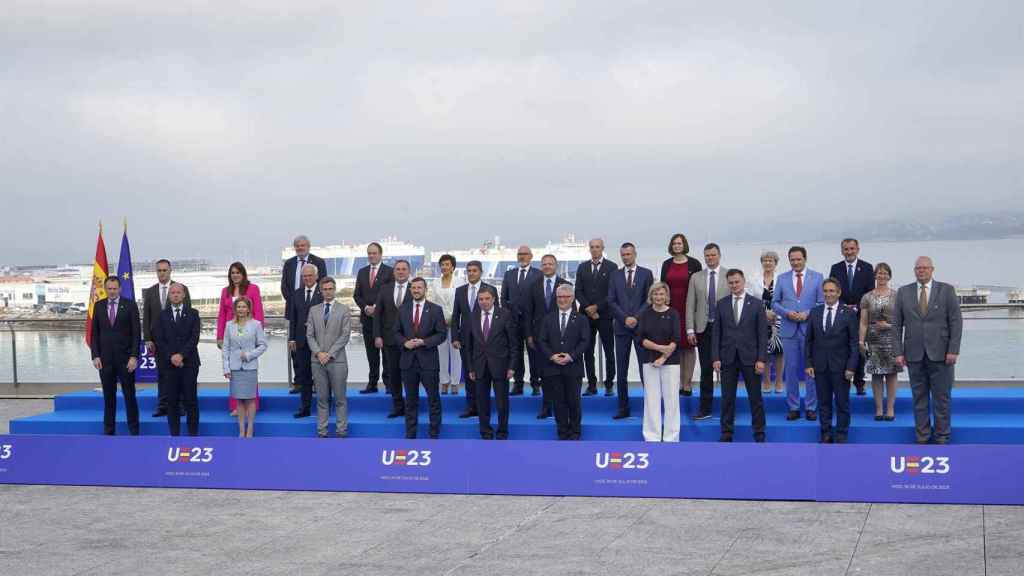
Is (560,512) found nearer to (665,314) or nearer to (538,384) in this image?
(665,314)

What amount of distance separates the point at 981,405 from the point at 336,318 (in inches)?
256

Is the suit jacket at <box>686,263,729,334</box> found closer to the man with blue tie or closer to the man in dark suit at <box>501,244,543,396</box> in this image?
the man with blue tie

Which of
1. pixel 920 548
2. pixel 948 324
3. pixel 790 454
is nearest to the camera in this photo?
pixel 920 548

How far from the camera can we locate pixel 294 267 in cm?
1114

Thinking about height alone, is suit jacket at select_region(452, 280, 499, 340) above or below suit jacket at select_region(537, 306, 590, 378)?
above

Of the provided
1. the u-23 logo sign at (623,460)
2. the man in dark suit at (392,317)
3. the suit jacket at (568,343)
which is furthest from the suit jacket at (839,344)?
the man in dark suit at (392,317)

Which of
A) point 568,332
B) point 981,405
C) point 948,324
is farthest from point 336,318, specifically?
point 981,405

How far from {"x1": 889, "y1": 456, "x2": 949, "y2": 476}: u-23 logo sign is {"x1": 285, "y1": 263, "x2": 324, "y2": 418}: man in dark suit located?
19.1ft

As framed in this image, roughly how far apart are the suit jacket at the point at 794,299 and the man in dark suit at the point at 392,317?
3.75 meters

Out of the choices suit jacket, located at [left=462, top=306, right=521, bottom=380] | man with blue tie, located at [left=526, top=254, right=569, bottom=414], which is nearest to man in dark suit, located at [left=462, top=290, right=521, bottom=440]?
suit jacket, located at [left=462, top=306, right=521, bottom=380]

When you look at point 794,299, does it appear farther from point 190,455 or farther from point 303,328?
point 190,455

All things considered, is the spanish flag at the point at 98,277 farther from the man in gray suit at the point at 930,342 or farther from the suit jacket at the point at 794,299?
the man in gray suit at the point at 930,342

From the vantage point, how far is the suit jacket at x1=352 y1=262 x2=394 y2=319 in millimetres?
10906

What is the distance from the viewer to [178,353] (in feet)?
33.8
